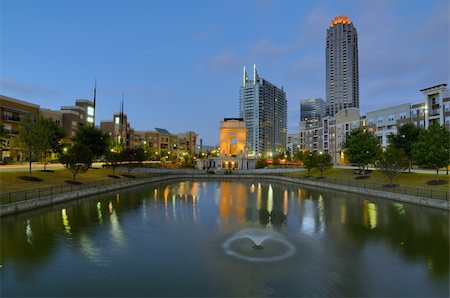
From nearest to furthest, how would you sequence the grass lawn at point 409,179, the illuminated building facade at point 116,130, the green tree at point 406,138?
the grass lawn at point 409,179 → the green tree at point 406,138 → the illuminated building facade at point 116,130

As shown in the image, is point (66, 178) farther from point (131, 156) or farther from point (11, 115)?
point (11, 115)

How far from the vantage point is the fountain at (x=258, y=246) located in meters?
17.6

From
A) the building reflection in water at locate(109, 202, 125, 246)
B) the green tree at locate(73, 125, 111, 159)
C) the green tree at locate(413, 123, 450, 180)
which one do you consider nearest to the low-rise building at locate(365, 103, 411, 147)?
the green tree at locate(413, 123, 450, 180)

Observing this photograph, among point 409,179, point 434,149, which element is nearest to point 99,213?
point 434,149

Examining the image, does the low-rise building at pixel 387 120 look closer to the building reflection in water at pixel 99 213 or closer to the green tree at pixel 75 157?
the green tree at pixel 75 157

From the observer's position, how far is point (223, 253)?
1830 cm

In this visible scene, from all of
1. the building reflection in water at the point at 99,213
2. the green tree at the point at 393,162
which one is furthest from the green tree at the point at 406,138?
the building reflection in water at the point at 99,213

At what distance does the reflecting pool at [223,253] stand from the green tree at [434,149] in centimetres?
1521

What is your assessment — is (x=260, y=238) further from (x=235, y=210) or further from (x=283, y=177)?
(x=283, y=177)

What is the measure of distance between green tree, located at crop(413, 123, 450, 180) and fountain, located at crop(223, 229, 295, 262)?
110 feet

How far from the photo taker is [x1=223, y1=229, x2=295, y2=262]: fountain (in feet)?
57.8

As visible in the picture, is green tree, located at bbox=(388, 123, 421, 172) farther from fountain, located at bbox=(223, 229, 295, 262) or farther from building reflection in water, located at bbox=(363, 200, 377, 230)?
fountain, located at bbox=(223, 229, 295, 262)

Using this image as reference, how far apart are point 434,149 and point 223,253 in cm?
4035

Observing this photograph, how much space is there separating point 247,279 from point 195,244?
6.70m
